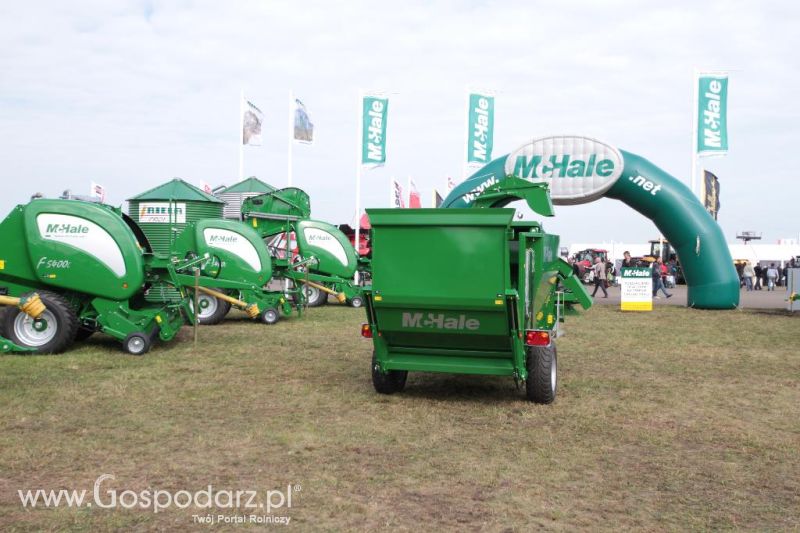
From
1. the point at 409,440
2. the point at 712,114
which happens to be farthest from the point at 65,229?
the point at 712,114

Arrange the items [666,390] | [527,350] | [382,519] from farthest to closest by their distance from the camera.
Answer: [666,390]
[527,350]
[382,519]

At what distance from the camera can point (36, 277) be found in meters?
9.72

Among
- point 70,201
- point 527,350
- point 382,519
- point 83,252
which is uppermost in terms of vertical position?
point 70,201

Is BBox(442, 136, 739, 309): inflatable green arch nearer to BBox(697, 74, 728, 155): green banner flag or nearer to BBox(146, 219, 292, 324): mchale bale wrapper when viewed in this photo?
BBox(697, 74, 728, 155): green banner flag

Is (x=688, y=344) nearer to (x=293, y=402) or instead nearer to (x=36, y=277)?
(x=293, y=402)

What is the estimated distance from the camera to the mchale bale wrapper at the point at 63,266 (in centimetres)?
962

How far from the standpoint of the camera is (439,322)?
275 inches

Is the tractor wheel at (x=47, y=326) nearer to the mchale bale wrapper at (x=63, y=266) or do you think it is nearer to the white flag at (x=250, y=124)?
the mchale bale wrapper at (x=63, y=266)

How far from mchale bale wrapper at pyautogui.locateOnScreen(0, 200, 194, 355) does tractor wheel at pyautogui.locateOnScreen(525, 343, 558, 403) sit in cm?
570

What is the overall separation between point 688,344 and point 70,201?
10326mm

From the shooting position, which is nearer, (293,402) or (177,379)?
(293,402)

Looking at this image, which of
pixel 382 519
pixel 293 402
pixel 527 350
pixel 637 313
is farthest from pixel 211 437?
pixel 637 313

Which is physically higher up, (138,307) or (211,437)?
(138,307)

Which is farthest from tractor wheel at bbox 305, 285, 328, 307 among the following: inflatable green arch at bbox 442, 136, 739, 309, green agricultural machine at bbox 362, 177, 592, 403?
green agricultural machine at bbox 362, 177, 592, 403
